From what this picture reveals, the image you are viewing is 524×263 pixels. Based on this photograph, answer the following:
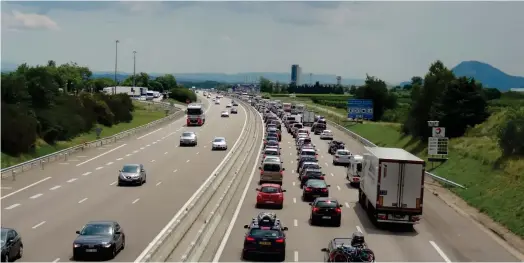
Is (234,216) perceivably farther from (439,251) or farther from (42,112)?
(42,112)

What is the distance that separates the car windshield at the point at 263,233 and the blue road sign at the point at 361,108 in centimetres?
8015

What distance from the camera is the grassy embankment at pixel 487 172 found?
3549 centimetres

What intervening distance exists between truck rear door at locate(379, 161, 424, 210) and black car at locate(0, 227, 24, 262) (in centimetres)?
1459

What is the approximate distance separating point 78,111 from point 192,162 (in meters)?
28.7

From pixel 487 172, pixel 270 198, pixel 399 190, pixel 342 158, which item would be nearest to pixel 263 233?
pixel 399 190

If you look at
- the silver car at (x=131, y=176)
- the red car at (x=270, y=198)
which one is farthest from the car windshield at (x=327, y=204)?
the silver car at (x=131, y=176)

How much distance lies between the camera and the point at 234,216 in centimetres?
3256

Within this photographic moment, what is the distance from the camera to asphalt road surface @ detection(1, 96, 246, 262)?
85.3 feet

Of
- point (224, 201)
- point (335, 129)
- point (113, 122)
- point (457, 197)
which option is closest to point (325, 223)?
point (224, 201)

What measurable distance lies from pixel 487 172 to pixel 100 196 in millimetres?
22971

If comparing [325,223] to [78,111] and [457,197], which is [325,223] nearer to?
[457,197]

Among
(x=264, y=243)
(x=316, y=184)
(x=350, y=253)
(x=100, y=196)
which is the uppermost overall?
(x=350, y=253)

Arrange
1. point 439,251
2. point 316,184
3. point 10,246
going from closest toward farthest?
point 10,246 < point 439,251 < point 316,184

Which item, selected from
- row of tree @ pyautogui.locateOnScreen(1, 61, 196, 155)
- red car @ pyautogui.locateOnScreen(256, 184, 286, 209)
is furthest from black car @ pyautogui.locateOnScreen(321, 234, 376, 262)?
row of tree @ pyautogui.locateOnScreen(1, 61, 196, 155)
